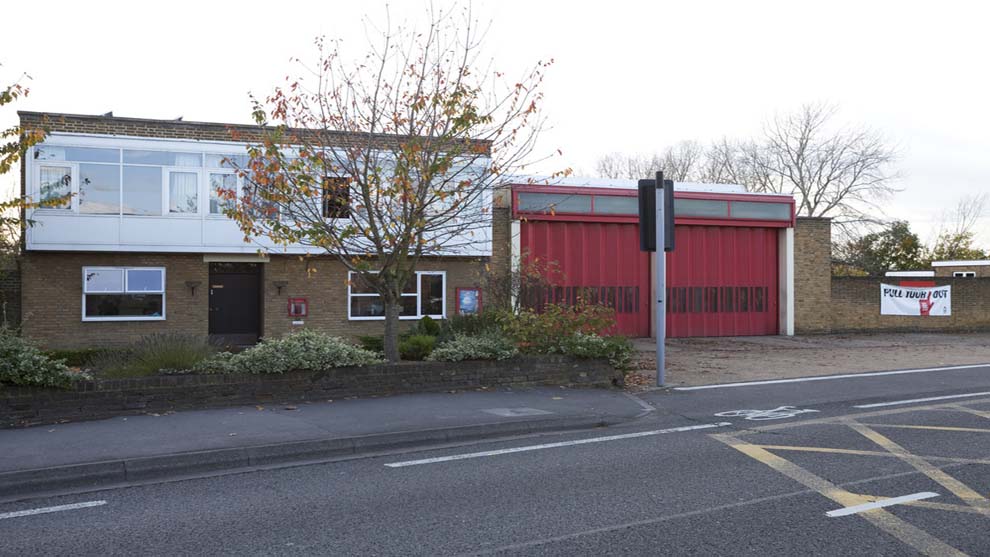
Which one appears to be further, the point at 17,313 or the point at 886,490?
the point at 17,313

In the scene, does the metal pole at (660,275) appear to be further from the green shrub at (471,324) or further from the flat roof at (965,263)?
the flat roof at (965,263)

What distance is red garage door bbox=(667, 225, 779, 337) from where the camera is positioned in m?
24.6

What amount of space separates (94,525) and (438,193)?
671 centimetres

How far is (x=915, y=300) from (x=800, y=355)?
34.8 ft

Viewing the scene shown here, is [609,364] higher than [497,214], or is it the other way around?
[497,214]

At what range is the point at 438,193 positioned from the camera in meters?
11.3

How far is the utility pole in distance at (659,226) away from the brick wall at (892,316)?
1544 cm

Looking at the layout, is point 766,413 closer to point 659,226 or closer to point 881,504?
point 659,226

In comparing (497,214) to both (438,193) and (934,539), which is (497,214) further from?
(934,539)

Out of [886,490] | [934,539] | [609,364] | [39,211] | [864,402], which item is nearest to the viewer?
[934,539]

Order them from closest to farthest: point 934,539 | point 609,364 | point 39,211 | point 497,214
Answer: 1. point 934,539
2. point 609,364
3. point 39,211
4. point 497,214

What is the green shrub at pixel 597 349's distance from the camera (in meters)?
12.6

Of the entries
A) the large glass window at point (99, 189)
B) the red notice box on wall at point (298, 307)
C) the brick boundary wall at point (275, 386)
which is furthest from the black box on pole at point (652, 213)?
the large glass window at point (99, 189)

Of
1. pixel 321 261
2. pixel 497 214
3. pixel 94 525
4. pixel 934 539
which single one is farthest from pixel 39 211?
pixel 934 539
